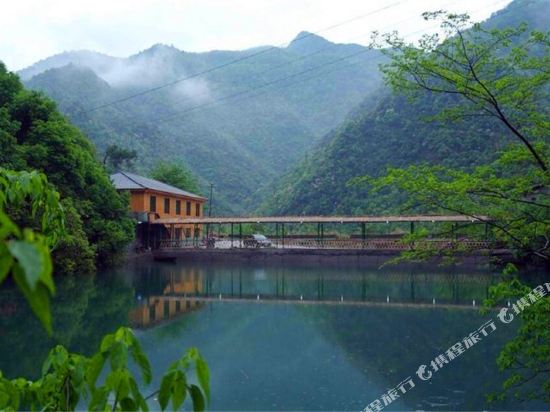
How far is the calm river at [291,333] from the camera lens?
6.80 m

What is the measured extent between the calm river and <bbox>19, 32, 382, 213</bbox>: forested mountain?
110 feet

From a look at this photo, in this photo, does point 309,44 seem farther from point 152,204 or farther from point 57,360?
point 57,360

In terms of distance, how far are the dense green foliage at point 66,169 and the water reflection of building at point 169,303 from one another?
3.22 metres

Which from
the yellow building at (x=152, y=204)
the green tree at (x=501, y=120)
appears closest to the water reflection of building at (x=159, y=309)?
the green tree at (x=501, y=120)

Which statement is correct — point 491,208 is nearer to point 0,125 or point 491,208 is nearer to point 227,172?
point 0,125

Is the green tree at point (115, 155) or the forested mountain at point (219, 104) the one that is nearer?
the green tree at point (115, 155)

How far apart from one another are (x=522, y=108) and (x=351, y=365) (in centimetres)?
501

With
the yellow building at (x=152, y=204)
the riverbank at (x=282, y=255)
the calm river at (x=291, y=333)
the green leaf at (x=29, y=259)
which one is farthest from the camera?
the yellow building at (x=152, y=204)

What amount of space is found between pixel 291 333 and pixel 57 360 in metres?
9.31

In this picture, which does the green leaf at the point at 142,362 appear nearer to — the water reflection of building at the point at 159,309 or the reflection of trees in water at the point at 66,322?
the reflection of trees in water at the point at 66,322

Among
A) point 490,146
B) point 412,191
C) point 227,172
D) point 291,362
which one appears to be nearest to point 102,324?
point 291,362

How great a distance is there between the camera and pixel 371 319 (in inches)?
470

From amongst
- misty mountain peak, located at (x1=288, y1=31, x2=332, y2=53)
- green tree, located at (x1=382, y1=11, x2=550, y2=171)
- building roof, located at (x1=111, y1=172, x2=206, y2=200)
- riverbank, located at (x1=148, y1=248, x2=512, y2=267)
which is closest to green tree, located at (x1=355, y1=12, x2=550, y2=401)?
green tree, located at (x1=382, y1=11, x2=550, y2=171)

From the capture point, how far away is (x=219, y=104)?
78438 millimetres
